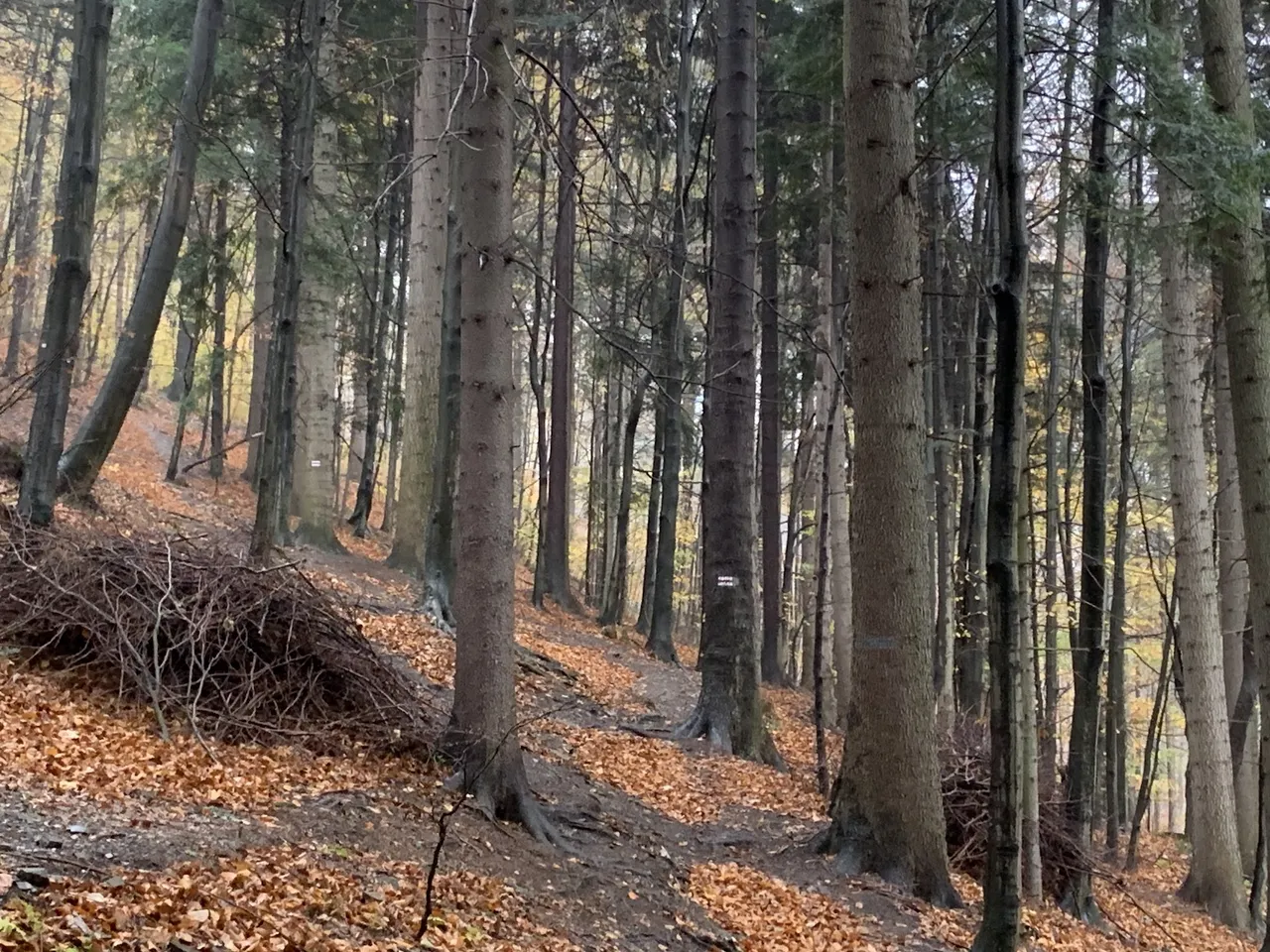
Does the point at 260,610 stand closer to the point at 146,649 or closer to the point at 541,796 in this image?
the point at 146,649

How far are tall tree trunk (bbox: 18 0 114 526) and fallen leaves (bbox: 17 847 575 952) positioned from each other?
4.60m

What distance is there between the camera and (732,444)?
9609mm

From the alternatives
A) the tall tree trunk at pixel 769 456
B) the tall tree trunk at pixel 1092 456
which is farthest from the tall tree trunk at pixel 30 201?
the tall tree trunk at pixel 1092 456

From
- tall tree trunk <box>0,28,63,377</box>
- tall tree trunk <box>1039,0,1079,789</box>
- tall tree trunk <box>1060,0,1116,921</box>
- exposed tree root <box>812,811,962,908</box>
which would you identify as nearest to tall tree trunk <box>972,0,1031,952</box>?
exposed tree root <box>812,811,962,908</box>

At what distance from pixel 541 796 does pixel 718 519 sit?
3.61 m

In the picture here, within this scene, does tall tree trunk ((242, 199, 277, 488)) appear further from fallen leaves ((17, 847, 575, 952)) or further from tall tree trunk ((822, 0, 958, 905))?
fallen leaves ((17, 847, 575, 952))

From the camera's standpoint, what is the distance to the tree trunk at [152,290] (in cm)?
1027

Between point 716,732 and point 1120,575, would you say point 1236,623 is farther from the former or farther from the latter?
point 716,732

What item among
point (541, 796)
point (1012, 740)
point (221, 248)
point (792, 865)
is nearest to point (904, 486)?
point (1012, 740)

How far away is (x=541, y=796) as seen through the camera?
682 centimetres

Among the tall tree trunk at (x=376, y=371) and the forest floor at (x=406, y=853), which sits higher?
the tall tree trunk at (x=376, y=371)

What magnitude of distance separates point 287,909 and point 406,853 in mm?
1180

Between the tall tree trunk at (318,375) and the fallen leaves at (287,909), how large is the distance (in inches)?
414

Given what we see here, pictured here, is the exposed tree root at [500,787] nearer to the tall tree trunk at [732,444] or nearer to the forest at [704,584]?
the forest at [704,584]
